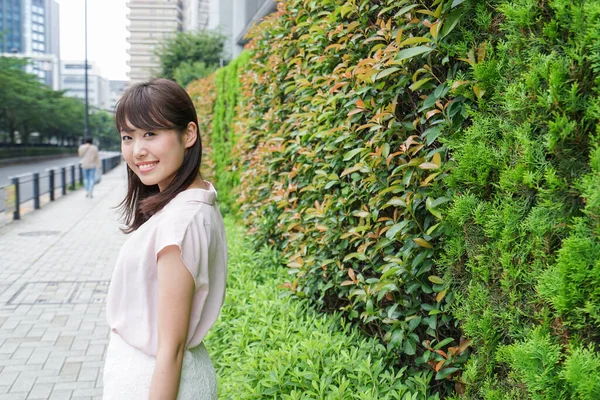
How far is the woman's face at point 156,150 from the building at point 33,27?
175080mm

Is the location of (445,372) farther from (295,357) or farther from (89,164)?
(89,164)

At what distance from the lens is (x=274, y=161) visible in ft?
17.5

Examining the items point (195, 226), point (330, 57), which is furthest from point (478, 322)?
point (330, 57)

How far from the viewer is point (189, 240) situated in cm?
182

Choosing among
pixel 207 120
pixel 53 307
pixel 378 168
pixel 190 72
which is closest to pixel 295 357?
pixel 378 168

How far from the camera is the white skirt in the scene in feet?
6.15

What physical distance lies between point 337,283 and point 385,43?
1445mm

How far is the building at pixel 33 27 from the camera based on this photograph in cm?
16800

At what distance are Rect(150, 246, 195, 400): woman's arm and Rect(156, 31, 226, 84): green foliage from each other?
30416 mm

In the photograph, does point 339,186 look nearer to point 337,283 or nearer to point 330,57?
point 337,283

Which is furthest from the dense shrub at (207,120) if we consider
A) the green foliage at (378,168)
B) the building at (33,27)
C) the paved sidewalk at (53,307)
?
the building at (33,27)

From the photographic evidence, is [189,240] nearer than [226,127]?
Yes

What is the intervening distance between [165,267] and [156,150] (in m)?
0.44

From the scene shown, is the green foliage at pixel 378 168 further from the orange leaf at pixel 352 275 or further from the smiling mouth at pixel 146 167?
the smiling mouth at pixel 146 167
